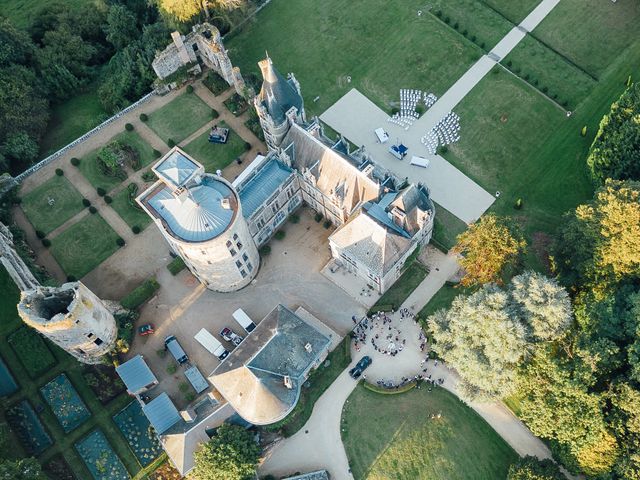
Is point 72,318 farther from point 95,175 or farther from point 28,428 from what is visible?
point 95,175

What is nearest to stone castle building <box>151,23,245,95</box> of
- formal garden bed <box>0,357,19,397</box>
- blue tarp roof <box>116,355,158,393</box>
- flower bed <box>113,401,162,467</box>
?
blue tarp roof <box>116,355,158,393</box>

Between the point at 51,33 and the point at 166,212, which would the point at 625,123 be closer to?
the point at 166,212

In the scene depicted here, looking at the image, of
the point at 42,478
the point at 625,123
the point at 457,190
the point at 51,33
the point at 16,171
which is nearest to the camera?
the point at 42,478

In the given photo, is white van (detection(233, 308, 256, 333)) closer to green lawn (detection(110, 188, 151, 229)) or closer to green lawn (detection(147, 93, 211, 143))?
green lawn (detection(110, 188, 151, 229))

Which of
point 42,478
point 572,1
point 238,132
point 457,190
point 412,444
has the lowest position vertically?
point 412,444

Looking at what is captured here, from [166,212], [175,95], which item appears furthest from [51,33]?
[166,212]

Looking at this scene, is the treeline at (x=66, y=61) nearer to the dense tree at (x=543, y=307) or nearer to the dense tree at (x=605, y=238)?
Answer: the dense tree at (x=543, y=307)

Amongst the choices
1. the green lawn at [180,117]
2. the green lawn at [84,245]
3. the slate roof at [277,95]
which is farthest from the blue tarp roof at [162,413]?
the green lawn at [180,117]
